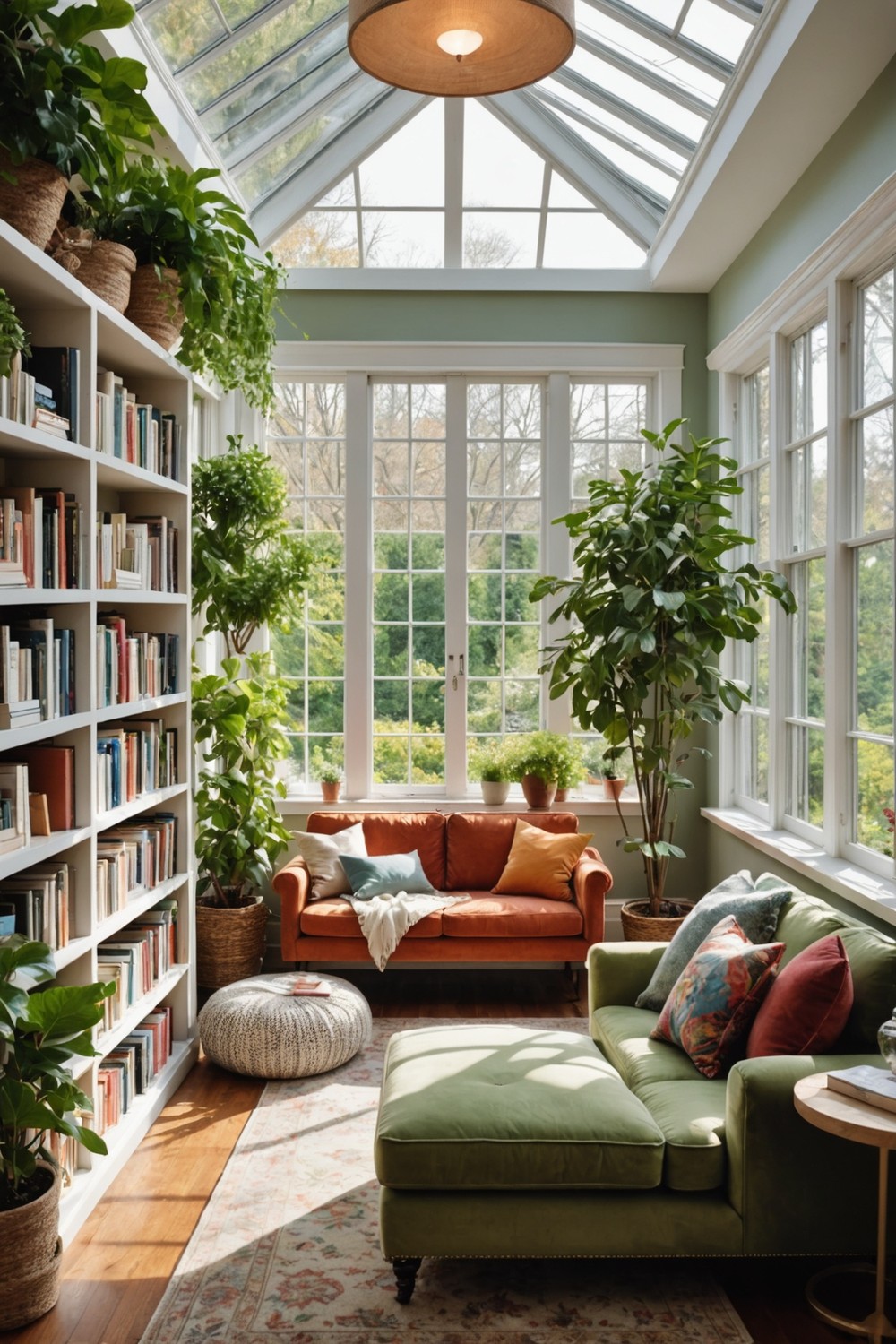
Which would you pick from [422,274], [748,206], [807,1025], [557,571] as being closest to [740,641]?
[557,571]

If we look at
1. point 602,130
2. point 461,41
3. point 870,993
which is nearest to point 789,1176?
point 870,993

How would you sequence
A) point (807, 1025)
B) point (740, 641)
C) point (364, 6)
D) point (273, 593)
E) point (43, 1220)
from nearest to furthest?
point (364, 6)
point (43, 1220)
point (807, 1025)
point (273, 593)
point (740, 641)

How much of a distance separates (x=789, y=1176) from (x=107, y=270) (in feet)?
9.91

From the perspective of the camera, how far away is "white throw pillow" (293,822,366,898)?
479cm

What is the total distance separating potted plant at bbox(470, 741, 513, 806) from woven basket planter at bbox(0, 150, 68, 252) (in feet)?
11.0

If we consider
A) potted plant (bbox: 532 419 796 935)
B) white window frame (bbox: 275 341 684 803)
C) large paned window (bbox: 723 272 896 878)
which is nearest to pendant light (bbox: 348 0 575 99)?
large paned window (bbox: 723 272 896 878)

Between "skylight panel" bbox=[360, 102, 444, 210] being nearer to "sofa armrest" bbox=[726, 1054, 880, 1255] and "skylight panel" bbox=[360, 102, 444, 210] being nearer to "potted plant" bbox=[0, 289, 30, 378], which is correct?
"potted plant" bbox=[0, 289, 30, 378]

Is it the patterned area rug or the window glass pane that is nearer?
the patterned area rug

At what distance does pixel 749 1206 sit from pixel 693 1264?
1.18ft

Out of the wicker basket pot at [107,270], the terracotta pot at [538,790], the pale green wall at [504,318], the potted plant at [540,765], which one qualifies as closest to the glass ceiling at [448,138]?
the pale green wall at [504,318]

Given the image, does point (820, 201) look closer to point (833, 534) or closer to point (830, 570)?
point (833, 534)

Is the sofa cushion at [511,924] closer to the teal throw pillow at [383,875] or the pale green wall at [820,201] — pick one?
the teal throw pillow at [383,875]

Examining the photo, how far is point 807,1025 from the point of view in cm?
261

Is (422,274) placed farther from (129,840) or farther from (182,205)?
(129,840)
